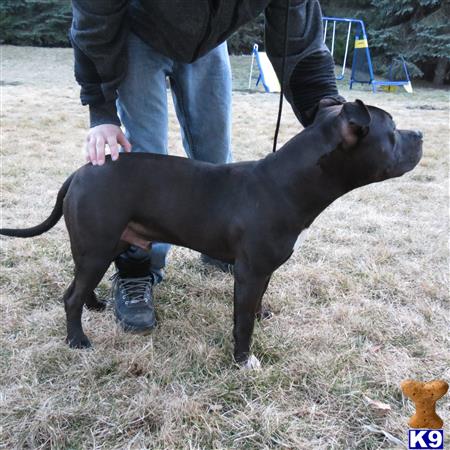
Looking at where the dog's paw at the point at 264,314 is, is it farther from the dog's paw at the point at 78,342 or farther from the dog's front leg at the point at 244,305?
the dog's paw at the point at 78,342

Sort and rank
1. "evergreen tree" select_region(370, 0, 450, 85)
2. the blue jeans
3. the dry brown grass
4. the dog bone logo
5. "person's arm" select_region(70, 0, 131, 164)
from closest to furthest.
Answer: the dog bone logo → the dry brown grass → "person's arm" select_region(70, 0, 131, 164) → the blue jeans → "evergreen tree" select_region(370, 0, 450, 85)

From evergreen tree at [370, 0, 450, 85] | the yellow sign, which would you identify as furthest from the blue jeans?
evergreen tree at [370, 0, 450, 85]

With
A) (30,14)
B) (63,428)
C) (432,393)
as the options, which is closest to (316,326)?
(432,393)

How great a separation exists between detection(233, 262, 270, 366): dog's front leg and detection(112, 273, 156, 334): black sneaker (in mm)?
499

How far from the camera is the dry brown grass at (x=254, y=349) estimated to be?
1802mm

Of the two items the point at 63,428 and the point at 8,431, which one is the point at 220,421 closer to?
the point at 63,428

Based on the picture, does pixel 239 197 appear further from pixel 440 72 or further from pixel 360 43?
pixel 440 72

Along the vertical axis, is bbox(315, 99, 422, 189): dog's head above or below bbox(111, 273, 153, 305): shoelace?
above

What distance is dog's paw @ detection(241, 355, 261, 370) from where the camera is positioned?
2131 millimetres

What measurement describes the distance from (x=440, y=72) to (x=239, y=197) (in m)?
16.7

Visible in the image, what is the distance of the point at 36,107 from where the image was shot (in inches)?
336

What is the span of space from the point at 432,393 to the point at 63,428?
48.3 inches

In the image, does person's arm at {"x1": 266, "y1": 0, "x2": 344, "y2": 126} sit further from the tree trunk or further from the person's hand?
the tree trunk

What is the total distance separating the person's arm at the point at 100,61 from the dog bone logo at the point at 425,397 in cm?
143
